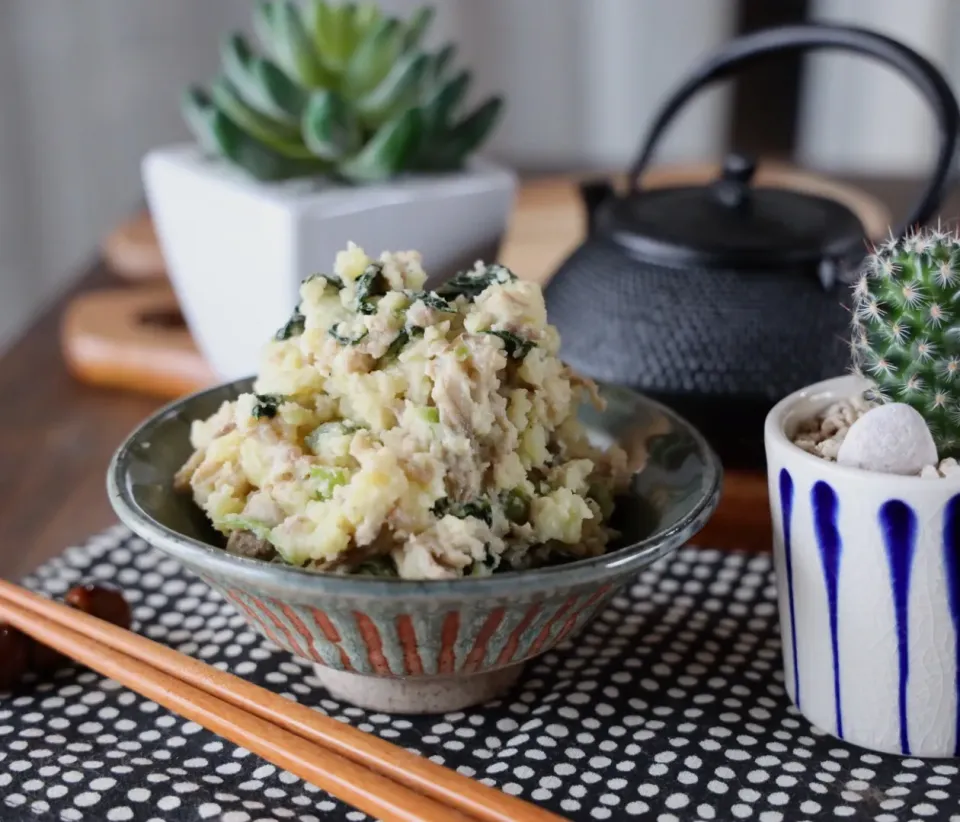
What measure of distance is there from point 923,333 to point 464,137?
0.67 metres

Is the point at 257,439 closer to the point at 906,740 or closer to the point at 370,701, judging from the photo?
the point at 370,701

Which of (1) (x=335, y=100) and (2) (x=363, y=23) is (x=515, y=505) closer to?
(1) (x=335, y=100)

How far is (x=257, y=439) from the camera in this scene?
811mm

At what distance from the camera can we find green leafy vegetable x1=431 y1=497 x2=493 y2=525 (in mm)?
770

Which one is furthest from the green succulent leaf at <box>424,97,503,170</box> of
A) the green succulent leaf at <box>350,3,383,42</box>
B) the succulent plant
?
the green succulent leaf at <box>350,3,383,42</box>

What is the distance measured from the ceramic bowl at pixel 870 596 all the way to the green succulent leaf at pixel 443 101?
594 mm

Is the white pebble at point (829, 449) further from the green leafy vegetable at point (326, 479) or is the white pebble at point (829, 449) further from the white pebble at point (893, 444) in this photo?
the green leafy vegetable at point (326, 479)

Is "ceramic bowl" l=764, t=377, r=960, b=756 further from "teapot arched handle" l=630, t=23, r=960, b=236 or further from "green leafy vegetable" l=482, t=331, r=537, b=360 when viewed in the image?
"teapot arched handle" l=630, t=23, r=960, b=236

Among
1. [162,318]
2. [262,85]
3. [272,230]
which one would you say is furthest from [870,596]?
[162,318]

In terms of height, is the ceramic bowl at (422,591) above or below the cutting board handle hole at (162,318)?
above

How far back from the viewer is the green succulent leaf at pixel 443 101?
1.27 metres

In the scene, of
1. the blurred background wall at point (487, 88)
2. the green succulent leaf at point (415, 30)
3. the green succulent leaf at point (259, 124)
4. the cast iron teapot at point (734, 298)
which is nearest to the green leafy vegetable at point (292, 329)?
the cast iron teapot at point (734, 298)

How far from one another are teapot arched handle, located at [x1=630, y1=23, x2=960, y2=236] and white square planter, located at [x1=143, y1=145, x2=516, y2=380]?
0.19m

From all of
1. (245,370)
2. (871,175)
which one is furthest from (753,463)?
(871,175)
